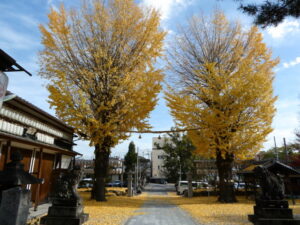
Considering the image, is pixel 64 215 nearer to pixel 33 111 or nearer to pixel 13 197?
pixel 13 197

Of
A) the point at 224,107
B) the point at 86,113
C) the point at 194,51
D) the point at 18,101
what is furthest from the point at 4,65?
the point at 194,51

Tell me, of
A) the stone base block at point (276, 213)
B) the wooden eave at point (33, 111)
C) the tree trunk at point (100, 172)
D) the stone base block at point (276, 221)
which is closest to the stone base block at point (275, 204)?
the stone base block at point (276, 213)

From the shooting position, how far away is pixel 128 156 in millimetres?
44188

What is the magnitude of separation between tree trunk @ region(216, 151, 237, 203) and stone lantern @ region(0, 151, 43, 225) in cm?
1176

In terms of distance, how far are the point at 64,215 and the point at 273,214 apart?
21.4 ft

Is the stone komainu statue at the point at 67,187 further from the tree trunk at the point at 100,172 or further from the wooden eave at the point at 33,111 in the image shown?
the tree trunk at the point at 100,172

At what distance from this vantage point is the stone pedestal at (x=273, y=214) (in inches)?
248

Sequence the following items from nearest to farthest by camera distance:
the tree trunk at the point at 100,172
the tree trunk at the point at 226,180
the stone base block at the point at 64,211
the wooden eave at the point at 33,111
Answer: the stone base block at the point at 64,211 < the wooden eave at the point at 33,111 < the tree trunk at the point at 100,172 < the tree trunk at the point at 226,180

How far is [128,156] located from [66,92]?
116 ft

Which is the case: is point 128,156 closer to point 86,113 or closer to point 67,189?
point 86,113

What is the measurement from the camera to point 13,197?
10.1 feet

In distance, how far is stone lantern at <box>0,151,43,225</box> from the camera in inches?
118

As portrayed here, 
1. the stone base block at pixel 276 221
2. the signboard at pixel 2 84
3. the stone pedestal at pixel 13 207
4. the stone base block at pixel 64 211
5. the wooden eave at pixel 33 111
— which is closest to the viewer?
the stone pedestal at pixel 13 207

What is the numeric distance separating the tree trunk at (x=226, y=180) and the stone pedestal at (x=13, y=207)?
38.8ft
